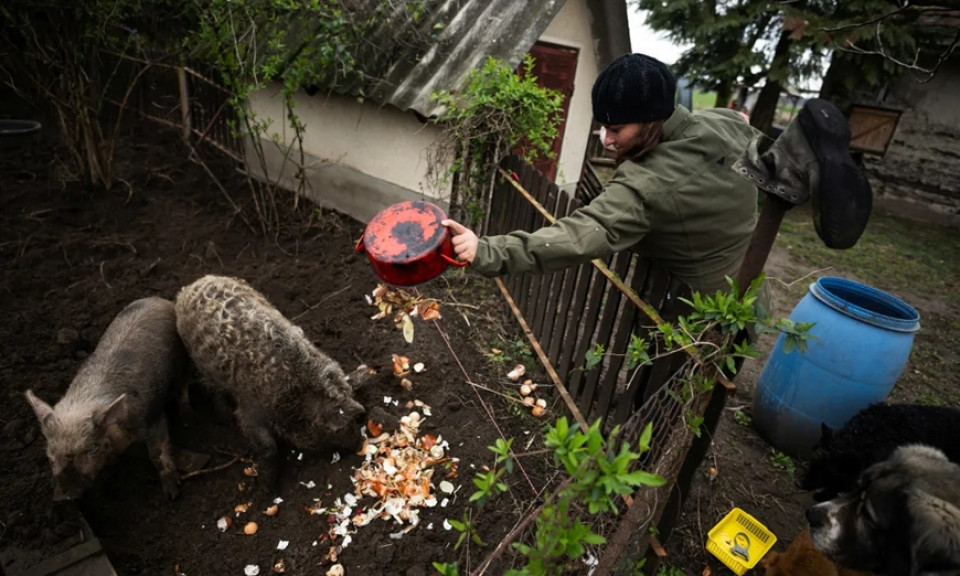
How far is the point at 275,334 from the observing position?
390 centimetres

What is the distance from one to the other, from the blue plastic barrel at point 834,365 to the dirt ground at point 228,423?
39 centimetres

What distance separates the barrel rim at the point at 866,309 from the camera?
12.6 ft

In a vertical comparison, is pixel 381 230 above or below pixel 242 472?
above

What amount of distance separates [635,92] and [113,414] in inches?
150

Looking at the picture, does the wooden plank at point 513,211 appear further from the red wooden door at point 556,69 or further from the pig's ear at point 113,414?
the pig's ear at point 113,414

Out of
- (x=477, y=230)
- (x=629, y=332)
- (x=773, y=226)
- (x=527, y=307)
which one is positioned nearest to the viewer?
(x=773, y=226)

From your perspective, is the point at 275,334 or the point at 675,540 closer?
the point at 675,540

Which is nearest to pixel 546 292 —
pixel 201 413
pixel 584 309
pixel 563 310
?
pixel 563 310

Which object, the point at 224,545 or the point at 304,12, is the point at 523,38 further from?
the point at 224,545

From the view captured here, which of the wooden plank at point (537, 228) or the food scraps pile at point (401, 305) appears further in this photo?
the food scraps pile at point (401, 305)

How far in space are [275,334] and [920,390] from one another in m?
6.51

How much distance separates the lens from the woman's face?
8.84ft

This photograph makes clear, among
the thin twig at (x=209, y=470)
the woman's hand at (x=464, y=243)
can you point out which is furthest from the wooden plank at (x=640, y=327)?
the thin twig at (x=209, y=470)

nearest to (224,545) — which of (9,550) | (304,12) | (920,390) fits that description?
(9,550)
